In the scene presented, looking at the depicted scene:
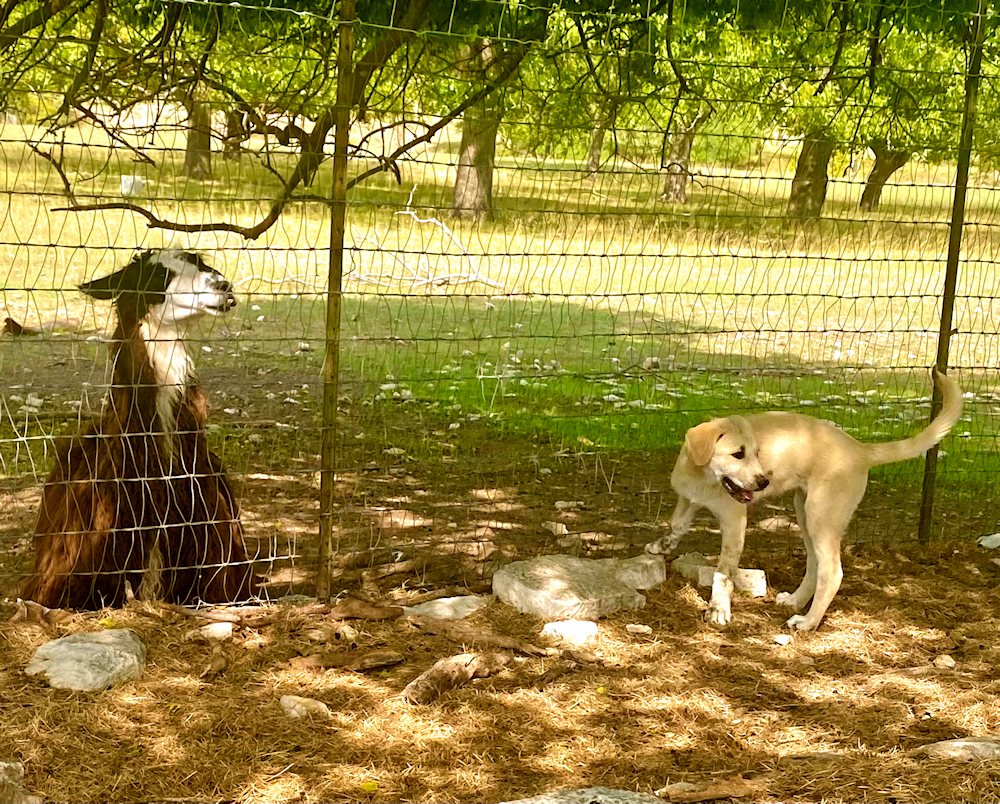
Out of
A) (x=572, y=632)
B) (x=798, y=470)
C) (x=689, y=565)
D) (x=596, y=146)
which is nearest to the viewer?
(x=572, y=632)

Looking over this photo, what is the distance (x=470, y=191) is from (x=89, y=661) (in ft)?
9.02

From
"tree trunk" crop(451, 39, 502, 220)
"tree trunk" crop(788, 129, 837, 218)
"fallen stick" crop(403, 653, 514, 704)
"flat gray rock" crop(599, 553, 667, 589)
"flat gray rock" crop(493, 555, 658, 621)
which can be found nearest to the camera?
"fallen stick" crop(403, 653, 514, 704)

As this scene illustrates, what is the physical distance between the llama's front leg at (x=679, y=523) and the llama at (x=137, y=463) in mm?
2218

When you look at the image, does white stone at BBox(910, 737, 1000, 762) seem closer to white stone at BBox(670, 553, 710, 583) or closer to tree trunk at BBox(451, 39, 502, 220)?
white stone at BBox(670, 553, 710, 583)

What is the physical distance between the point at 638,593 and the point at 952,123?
10.7 ft

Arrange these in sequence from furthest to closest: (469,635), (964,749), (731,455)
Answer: (731,455) → (469,635) → (964,749)

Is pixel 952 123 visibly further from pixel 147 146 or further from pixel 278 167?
pixel 147 146

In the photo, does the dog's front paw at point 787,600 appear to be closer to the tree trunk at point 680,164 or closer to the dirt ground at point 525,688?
the dirt ground at point 525,688

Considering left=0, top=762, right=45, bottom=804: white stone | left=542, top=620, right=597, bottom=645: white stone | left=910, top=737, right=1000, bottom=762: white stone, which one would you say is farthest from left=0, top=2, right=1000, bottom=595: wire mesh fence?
left=910, top=737, right=1000, bottom=762: white stone

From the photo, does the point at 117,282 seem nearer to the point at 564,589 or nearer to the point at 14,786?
the point at 14,786

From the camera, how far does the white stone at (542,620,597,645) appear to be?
5.02 metres

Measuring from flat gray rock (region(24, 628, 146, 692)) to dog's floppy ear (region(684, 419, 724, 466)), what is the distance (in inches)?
103

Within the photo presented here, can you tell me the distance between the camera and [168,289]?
4.91 m

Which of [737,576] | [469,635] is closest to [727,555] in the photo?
[737,576]
